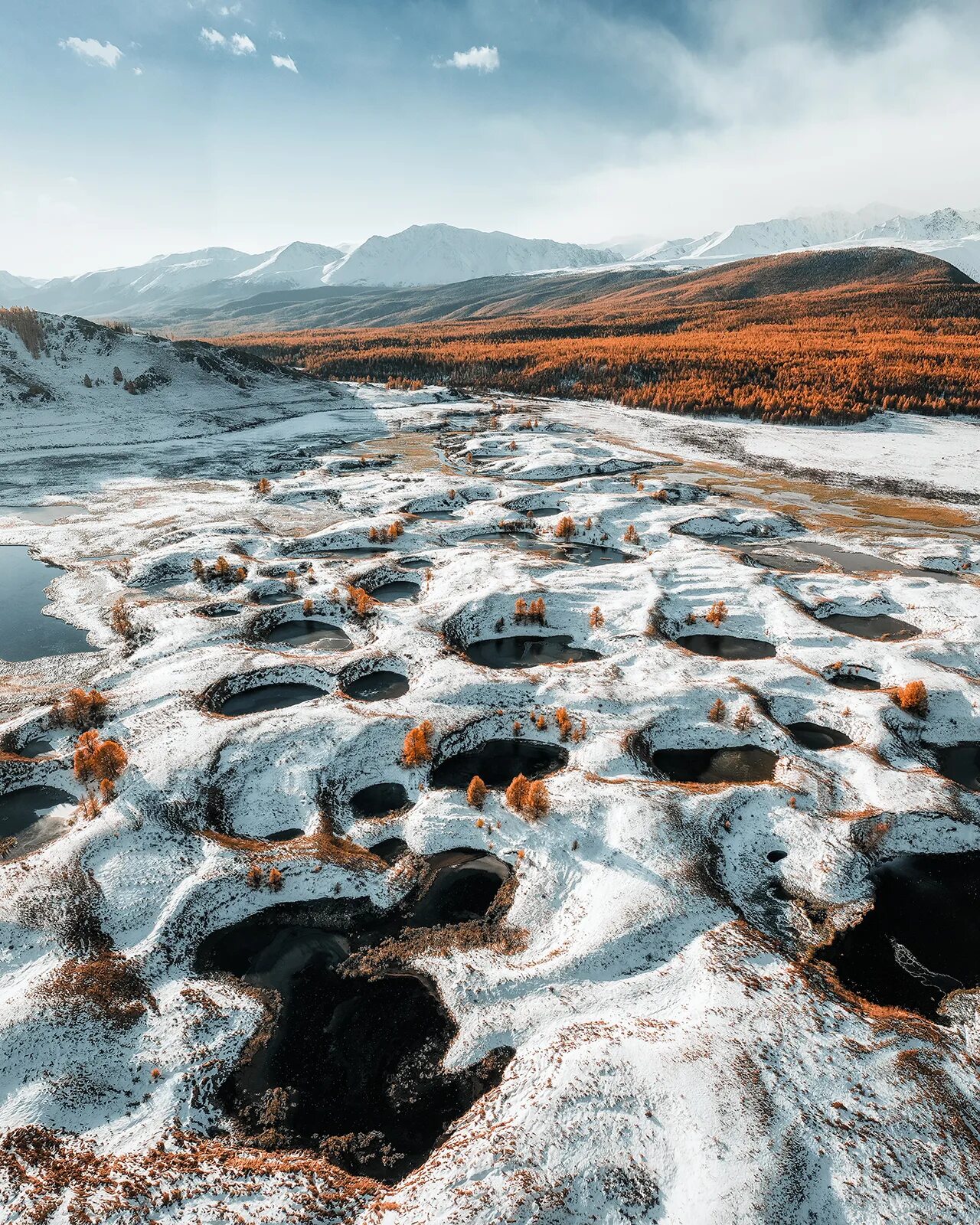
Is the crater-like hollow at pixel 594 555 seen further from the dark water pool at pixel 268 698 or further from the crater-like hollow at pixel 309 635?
the dark water pool at pixel 268 698

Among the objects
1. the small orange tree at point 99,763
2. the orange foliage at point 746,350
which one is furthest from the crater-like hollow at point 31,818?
the orange foliage at point 746,350

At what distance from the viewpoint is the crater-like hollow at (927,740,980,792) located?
12.5 meters

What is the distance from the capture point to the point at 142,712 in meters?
13.9

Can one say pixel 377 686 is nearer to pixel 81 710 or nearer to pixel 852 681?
pixel 81 710

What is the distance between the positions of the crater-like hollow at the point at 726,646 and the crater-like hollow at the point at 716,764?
3968mm

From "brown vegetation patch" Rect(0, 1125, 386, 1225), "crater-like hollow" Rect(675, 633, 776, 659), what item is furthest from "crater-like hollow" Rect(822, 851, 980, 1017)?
"brown vegetation patch" Rect(0, 1125, 386, 1225)

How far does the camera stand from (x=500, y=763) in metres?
13.1

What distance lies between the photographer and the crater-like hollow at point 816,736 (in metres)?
13.5

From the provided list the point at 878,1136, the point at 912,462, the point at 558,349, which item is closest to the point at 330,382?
the point at 558,349

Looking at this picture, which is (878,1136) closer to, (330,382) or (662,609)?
(662,609)

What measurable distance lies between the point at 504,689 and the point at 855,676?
9.22 m

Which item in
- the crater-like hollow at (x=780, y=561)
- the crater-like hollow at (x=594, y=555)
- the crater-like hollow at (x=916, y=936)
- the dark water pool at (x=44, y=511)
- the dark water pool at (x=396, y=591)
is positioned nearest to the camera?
the crater-like hollow at (x=916, y=936)

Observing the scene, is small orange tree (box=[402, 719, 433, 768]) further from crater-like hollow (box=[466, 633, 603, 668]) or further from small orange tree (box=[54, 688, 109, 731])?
small orange tree (box=[54, 688, 109, 731])

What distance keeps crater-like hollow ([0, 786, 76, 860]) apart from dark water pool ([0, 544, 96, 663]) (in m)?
5.87
